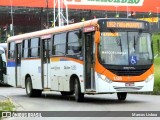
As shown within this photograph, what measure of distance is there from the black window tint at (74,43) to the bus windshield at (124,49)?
1355 millimetres

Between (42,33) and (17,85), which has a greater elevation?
(42,33)

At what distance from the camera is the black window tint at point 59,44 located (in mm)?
20031

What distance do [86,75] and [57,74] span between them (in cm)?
281

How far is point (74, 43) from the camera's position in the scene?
62.6ft

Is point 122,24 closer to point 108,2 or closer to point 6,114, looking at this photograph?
point 6,114

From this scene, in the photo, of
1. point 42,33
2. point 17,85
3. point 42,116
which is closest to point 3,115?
point 42,116

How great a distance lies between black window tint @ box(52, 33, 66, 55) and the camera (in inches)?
789

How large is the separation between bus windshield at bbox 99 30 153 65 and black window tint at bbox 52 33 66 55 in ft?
9.25

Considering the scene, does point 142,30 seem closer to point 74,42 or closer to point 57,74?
point 74,42

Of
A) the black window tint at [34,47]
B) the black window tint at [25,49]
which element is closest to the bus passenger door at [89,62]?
the black window tint at [34,47]

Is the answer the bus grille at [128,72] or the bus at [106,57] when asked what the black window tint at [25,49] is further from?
the bus grille at [128,72]

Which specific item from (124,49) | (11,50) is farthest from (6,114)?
(11,50)

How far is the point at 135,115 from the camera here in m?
13.5

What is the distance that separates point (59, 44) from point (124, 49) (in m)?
3.72
